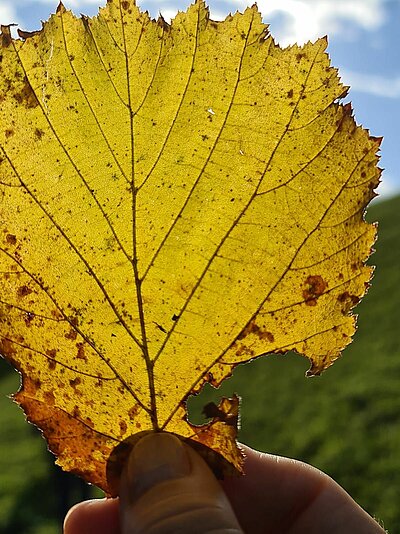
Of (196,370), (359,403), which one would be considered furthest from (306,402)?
(196,370)

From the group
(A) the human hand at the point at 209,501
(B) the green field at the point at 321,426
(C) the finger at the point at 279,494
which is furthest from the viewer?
(B) the green field at the point at 321,426

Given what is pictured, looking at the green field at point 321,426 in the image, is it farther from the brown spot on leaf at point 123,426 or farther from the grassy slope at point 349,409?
the brown spot on leaf at point 123,426

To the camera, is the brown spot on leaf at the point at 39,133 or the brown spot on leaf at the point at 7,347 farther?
the brown spot on leaf at the point at 7,347

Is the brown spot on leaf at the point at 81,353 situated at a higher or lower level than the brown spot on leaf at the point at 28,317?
lower

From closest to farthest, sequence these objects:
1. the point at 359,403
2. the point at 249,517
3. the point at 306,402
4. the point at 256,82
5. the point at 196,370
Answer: the point at 256,82, the point at 196,370, the point at 249,517, the point at 359,403, the point at 306,402

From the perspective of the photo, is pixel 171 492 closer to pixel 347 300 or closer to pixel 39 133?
pixel 347 300

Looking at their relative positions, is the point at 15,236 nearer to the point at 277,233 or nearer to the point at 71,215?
the point at 71,215

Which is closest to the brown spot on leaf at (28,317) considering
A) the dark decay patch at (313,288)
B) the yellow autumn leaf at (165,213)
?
the yellow autumn leaf at (165,213)

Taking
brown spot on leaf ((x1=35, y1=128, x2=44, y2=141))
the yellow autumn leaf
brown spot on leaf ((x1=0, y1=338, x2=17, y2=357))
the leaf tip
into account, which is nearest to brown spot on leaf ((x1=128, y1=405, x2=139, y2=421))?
the yellow autumn leaf
